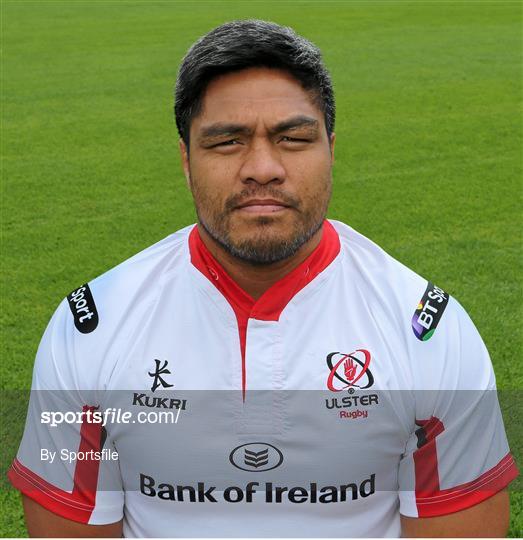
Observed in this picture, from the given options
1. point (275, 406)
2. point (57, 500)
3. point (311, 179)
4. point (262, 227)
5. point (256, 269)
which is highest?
point (311, 179)

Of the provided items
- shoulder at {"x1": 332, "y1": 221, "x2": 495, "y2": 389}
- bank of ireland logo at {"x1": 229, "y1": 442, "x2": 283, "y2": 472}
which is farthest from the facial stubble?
bank of ireland logo at {"x1": 229, "y1": 442, "x2": 283, "y2": 472}

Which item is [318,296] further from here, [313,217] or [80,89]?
[80,89]

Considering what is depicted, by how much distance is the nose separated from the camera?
193 cm

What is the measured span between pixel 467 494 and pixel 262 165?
97 cm

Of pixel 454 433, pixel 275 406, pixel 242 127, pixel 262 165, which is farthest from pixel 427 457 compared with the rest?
pixel 242 127

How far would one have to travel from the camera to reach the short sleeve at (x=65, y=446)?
205cm

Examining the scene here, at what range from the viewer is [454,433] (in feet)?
6.60

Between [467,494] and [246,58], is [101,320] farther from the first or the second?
[467,494]

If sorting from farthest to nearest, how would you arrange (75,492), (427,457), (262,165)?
1. (75,492)
2. (427,457)
3. (262,165)

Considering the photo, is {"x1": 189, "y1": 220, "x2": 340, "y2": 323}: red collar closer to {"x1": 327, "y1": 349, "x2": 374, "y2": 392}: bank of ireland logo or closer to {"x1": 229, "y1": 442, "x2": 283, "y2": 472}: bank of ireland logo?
{"x1": 327, "y1": 349, "x2": 374, "y2": 392}: bank of ireland logo

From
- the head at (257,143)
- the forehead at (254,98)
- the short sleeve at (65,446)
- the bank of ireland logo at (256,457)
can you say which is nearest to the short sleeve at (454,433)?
the bank of ireland logo at (256,457)

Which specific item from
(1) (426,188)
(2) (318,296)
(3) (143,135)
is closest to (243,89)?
(2) (318,296)

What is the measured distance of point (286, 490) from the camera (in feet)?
6.80

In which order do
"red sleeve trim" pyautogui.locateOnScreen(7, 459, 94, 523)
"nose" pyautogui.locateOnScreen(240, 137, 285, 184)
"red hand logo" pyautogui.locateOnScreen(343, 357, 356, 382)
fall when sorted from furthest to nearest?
"red sleeve trim" pyautogui.locateOnScreen(7, 459, 94, 523)
"red hand logo" pyautogui.locateOnScreen(343, 357, 356, 382)
"nose" pyautogui.locateOnScreen(240, 137, 285, 184)
